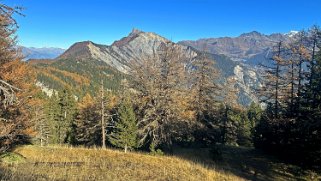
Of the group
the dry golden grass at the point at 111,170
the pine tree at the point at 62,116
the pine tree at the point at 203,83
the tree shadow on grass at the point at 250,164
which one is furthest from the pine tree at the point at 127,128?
the pine tree at the point at 62,116

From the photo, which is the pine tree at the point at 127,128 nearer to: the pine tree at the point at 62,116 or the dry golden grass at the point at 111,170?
the dry golden grass at the point at 111,170

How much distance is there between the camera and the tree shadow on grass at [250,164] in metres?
26.5

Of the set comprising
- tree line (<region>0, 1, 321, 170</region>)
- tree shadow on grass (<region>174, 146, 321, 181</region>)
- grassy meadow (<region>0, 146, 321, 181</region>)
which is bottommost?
tree shadow on grass (<region>174, 146, 321, 181</region>)

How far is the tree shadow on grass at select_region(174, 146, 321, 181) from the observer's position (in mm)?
26453

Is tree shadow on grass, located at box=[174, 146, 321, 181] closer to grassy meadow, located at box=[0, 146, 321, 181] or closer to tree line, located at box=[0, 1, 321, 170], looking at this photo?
grassy meadow, located at box=[0, 146, 321, 181]

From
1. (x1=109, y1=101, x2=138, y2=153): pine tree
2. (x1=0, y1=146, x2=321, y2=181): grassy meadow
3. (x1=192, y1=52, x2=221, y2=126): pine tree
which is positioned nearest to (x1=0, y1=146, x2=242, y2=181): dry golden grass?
(x1=0, y1=146, x2=321, y2=181): grassy meadow

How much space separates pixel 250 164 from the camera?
1244 inches

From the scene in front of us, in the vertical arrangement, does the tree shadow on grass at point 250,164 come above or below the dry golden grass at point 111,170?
below

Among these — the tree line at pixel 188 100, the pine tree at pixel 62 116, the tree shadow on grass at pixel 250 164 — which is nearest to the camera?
the tree line at pixel 188 100

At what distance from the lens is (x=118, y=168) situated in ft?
49.3

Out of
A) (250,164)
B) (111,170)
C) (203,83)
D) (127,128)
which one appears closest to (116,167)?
(111,170)

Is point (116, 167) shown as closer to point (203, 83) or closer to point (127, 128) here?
point (127, 128)

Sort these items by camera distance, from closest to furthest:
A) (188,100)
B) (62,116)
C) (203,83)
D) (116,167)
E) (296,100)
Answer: (116,167) → (296,100) → (188,100) → (203,83) → (62,116)

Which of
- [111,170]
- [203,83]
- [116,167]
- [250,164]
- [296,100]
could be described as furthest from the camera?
[203,83]
